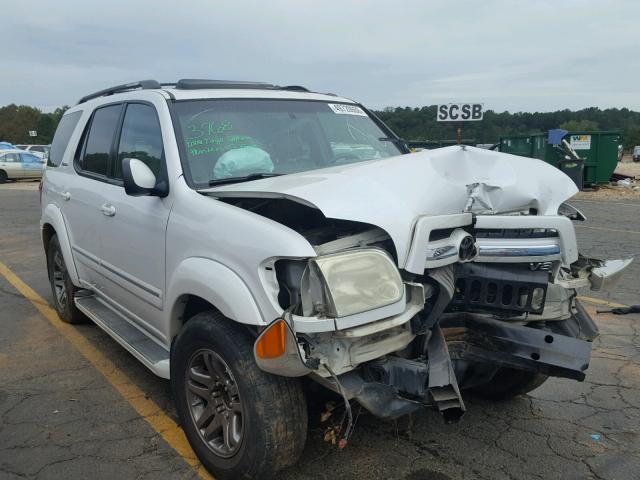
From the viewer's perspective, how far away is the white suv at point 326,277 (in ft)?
8.14

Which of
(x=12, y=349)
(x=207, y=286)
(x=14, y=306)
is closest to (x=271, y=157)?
(x=207, y=286)

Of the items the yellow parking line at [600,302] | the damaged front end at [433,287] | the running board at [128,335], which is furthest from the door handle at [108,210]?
the yellow parking line at [600,302]

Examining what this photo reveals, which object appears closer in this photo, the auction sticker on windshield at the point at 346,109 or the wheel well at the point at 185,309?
the wheel well at the point at 185,309

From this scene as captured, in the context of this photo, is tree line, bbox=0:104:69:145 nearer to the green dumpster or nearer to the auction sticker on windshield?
the green dumpster

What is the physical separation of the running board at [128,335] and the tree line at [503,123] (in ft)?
8.69

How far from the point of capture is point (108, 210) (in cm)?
392

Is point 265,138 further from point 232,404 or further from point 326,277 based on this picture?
point 232,404

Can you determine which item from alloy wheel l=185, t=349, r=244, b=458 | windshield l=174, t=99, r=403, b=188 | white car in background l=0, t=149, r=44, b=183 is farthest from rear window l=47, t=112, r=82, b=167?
white car in background l=0, t=149, r=44, b=183

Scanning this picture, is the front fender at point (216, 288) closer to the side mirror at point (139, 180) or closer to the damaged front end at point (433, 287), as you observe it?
the damaged front end at point (433, 287)

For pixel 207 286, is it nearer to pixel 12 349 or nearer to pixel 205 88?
pixel 205 88

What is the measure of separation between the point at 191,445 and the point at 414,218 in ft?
5.52

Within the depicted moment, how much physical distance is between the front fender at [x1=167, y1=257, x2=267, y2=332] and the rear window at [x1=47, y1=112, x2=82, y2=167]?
290cm

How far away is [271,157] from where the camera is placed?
3.69 metres

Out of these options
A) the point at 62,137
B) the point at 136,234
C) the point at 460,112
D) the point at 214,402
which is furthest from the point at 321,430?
the point at 460,112
